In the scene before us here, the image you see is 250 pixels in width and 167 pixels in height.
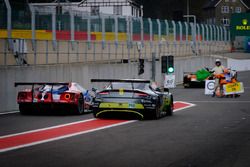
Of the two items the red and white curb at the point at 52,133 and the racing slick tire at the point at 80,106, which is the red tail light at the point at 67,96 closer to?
the racing slick tire at the point at 80,106

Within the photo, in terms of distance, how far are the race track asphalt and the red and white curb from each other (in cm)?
33

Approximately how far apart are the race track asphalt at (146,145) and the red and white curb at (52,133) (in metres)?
0.33

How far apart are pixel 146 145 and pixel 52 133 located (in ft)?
10.2

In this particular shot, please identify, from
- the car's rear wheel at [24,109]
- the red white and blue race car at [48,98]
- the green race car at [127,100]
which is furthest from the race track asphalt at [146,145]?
the car's rear wheel at [24,109]

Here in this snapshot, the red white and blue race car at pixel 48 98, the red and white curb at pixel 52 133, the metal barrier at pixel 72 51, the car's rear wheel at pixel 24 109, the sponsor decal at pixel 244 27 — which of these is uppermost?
the sponsor decal at pixel 244 27

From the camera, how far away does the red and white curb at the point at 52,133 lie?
538 inches

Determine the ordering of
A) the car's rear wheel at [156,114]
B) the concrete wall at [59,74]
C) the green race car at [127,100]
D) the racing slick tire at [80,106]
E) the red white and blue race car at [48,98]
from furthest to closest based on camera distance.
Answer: the concrete wall at [59,74], the racing slick tire at [80,106], the red white and blue race car at [48,98], the car's rear wheel at [156,114], the green race car at [127,100]

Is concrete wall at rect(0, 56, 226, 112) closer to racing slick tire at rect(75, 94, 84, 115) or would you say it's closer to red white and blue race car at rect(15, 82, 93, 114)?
red white and blue race car at rect(15, 82, 93, 114)

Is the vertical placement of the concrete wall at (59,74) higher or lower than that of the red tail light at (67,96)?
higher

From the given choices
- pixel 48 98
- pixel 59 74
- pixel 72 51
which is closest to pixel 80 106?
pixel 48 98

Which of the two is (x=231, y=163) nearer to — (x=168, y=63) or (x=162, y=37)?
(x=168, y=63)

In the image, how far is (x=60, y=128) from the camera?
17.1 m

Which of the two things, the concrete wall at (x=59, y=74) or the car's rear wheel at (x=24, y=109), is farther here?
the concrete wall at (x=59, y=74)

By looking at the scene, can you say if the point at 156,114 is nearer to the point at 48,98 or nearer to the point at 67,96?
the point at 67,96
